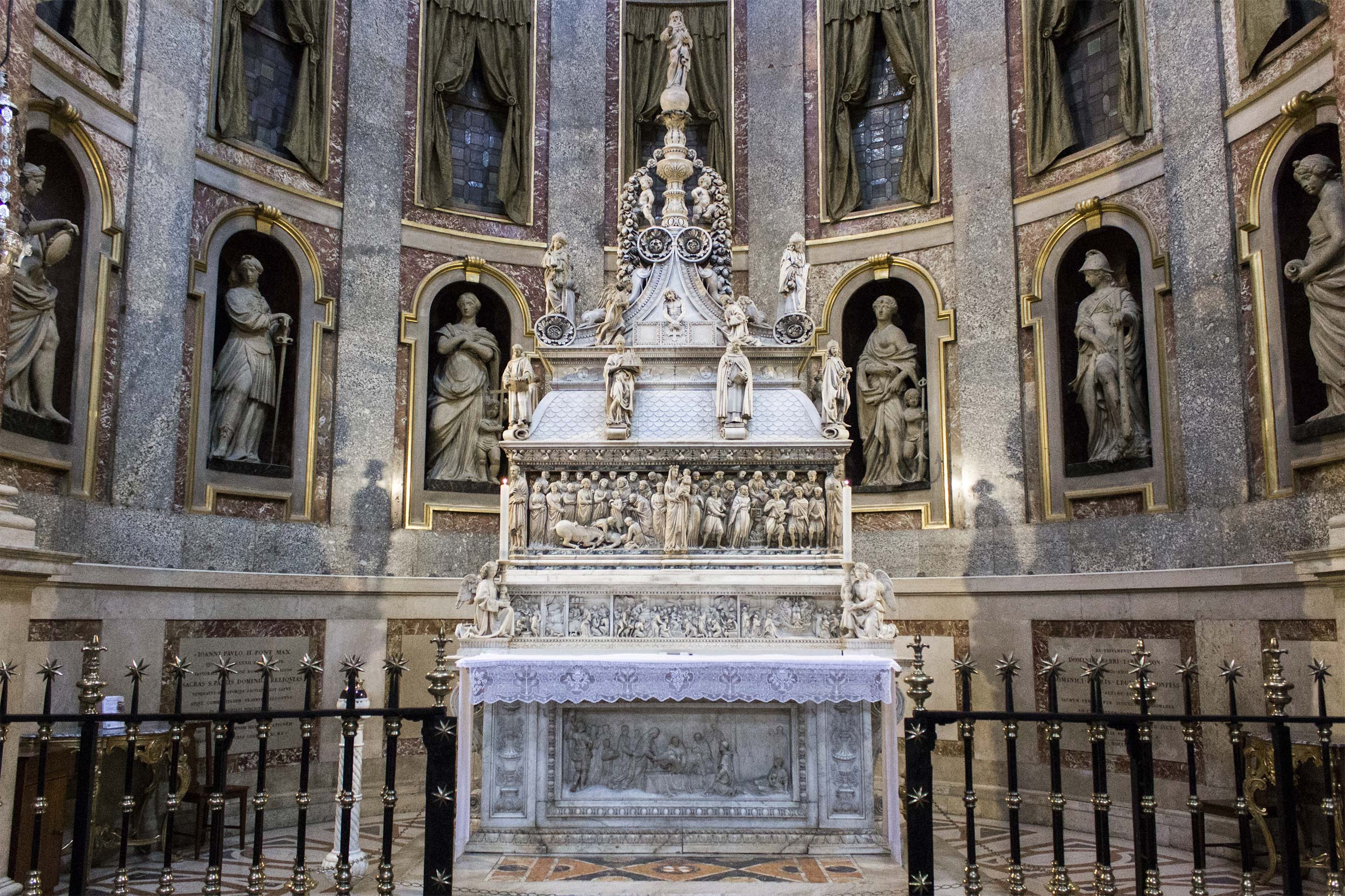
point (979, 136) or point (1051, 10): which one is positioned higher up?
point (1051, 10)

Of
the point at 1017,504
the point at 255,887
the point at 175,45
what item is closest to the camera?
the point at 255,887

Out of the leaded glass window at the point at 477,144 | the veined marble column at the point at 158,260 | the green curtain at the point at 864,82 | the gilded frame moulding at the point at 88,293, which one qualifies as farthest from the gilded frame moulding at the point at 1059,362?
the gilded frame moulding at the point at 88,293

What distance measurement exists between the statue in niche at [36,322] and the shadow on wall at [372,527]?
3153 millimetres

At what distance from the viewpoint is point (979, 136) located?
11797 mm

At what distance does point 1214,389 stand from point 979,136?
4.02 metres

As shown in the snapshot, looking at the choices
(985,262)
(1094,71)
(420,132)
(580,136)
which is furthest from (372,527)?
(1094,71)

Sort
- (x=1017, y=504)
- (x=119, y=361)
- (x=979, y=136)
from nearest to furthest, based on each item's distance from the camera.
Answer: (x=119, y=361)
(x=1017, y=504)
(x=979, y=136)

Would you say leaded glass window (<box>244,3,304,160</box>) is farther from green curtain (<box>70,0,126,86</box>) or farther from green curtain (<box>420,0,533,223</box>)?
green curtain (<box>70,0,126,86</box>)

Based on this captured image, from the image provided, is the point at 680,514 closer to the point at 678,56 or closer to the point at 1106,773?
the point at 678,56

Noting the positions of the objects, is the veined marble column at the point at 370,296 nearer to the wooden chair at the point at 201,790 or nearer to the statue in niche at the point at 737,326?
the wooden chair at the point at 201,790

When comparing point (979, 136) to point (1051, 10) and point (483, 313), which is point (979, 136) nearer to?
point (1051, 10)

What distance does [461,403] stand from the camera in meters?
12.1

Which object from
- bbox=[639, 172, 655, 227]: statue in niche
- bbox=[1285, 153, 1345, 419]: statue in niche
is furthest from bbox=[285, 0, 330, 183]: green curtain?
bbox=[1285, 153, 1345, 419]: statue in niche

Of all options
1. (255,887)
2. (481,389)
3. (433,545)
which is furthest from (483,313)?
(255,887)
